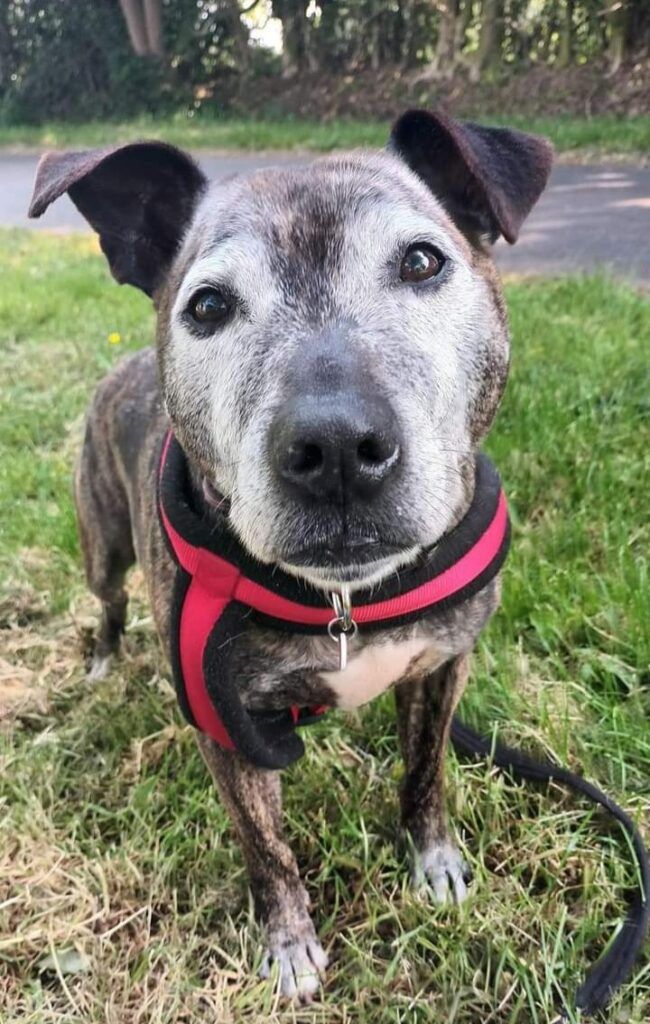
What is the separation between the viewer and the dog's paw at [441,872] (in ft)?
8.04

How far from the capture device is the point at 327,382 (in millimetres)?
1619

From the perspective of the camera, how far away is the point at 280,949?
7.61 feet

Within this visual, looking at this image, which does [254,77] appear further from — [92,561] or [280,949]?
[280,949]

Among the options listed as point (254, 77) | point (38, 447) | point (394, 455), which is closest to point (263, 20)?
point (254, 77)

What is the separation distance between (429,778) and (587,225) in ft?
22.5

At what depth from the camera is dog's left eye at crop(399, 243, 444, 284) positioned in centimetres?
197

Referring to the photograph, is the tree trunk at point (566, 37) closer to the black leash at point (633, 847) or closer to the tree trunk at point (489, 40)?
the tree trunk at point (489, 40)

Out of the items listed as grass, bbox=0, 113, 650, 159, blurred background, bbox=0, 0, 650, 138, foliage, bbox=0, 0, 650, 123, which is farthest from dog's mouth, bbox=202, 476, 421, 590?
foliage, bbox=0, 0, 650, 123

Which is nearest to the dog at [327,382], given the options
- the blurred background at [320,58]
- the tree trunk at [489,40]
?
the blurred background at [320,58]

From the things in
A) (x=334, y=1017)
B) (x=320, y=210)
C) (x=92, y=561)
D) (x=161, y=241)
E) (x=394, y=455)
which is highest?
(x=320, y=210)

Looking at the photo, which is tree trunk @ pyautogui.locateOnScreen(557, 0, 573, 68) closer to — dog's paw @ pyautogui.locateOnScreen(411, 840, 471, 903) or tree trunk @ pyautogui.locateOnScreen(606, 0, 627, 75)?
tree trunk @ pyautogui.locateOnScreen(606, 0, 627, 75)

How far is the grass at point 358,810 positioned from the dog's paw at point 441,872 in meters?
0.05

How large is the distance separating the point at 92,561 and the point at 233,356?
1.69 meters

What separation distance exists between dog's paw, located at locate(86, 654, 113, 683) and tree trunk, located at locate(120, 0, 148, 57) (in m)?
23.2
